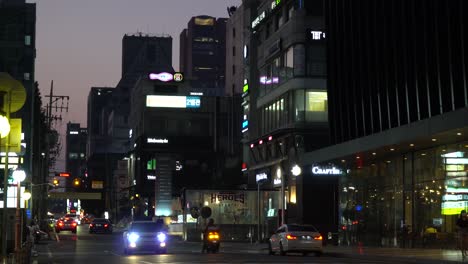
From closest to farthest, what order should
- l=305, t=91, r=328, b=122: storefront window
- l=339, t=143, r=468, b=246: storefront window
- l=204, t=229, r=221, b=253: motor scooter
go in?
l=339, t=143, r=468, b=246: storefront window < l=204, t=229, r=221, b=253: motor scooter < l=305, t=91, r=328, b=122: storefront window

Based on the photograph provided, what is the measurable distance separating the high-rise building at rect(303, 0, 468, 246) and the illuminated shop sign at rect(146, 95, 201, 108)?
9541 centimetres

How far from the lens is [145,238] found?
A: 132ft

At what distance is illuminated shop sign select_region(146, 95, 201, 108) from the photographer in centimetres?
15275

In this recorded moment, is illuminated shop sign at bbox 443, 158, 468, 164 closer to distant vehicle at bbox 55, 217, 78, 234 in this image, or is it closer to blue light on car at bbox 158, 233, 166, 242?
blue light on car at bbox 158, 233, 166, 242

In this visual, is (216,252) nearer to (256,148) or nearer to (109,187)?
(256,148)

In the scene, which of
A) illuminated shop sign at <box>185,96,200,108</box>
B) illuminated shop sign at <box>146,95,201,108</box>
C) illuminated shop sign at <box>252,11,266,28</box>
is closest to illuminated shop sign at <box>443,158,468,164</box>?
illuminated shop sign at <box>252,11,266,28</box>

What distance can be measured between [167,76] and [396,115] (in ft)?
365

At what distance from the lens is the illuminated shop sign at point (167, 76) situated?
15450cm

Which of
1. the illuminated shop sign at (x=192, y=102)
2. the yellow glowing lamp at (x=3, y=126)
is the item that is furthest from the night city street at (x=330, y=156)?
the illuminated shop sign at (x=192, y=102)

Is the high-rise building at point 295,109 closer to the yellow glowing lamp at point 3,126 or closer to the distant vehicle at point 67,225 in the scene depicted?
the distant vehicle at point 67,225

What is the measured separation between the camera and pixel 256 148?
264 ft

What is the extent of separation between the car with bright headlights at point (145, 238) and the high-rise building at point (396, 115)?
12408 millimetres

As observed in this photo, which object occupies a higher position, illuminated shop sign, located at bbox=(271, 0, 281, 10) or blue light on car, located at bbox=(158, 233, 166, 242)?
illuminated shop sign, located at bbox=(271, 0, 281, 10)

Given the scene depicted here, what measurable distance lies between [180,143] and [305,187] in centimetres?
9199
